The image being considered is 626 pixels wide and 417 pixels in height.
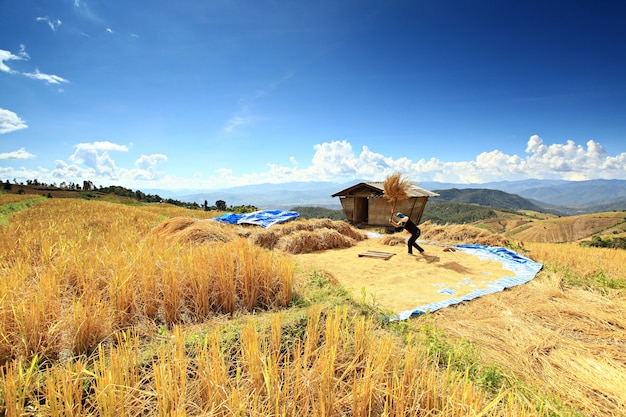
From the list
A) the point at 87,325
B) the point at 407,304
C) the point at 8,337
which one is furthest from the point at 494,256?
the point at 8,337

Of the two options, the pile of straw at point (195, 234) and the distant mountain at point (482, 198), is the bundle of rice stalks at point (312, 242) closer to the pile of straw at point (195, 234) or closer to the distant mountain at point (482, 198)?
the pile of straw at point (195, 234)

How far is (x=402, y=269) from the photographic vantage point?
6.44 meters

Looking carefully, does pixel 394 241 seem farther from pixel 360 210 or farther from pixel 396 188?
pixel 360 210

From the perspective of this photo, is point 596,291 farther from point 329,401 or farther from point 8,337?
point 8,337

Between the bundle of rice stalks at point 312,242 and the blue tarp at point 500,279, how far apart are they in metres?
4.01

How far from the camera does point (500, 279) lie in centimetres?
568

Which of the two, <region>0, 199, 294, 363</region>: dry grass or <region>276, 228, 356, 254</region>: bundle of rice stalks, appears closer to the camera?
<region>0, 199, 294, 363</region>: dry grass

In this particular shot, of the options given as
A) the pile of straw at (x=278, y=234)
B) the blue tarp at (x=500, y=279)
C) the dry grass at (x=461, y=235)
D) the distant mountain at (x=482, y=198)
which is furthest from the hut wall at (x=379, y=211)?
the distant mountain at (x=482, y=198)

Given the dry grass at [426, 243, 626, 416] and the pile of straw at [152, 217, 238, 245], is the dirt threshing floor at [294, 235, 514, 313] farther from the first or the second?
the pile of straw at [152, 217, 238, 245]

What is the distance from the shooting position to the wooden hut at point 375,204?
14.3m

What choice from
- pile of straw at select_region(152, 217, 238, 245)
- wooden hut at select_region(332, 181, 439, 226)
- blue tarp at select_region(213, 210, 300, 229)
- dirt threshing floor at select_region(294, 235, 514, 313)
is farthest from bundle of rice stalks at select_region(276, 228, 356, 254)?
wooden hut at select_region(332, 181, 439, 226)

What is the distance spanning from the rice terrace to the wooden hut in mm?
8752

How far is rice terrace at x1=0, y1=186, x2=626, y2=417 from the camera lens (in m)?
1.61

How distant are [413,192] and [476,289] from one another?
972 centimetres
